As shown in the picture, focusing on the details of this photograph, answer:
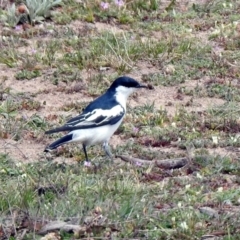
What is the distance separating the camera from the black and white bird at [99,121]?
8469 millimetres

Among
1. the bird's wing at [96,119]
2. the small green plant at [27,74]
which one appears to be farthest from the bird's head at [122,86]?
the small green plant at [27,74]

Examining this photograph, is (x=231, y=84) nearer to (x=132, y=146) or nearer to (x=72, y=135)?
(x=132, y=146)

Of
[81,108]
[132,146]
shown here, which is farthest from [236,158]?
[81,108]

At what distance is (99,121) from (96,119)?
0.11 feet

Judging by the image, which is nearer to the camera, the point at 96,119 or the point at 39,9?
the point at 96,119

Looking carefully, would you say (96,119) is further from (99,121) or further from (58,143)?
(58,143)

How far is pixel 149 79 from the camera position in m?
10.9

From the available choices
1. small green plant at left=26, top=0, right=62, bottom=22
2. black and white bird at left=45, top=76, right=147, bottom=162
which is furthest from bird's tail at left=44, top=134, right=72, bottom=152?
small green plant at left=26, top=0, right=62, bottom=22

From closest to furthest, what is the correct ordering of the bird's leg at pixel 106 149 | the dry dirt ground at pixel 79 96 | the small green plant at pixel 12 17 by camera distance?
the bird's leg at pixel 106 149
the dry dirt ground at pixel 79 96
the small green plant at pixel 12 17

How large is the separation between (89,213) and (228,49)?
559cm

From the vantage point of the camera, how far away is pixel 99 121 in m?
8.69

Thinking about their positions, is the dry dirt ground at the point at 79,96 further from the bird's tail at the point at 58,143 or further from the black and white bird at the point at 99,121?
the bird's tail at the point at 58,143

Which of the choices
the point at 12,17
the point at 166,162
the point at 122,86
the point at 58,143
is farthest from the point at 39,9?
the point at 166,162

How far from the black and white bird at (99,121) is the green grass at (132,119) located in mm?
207
